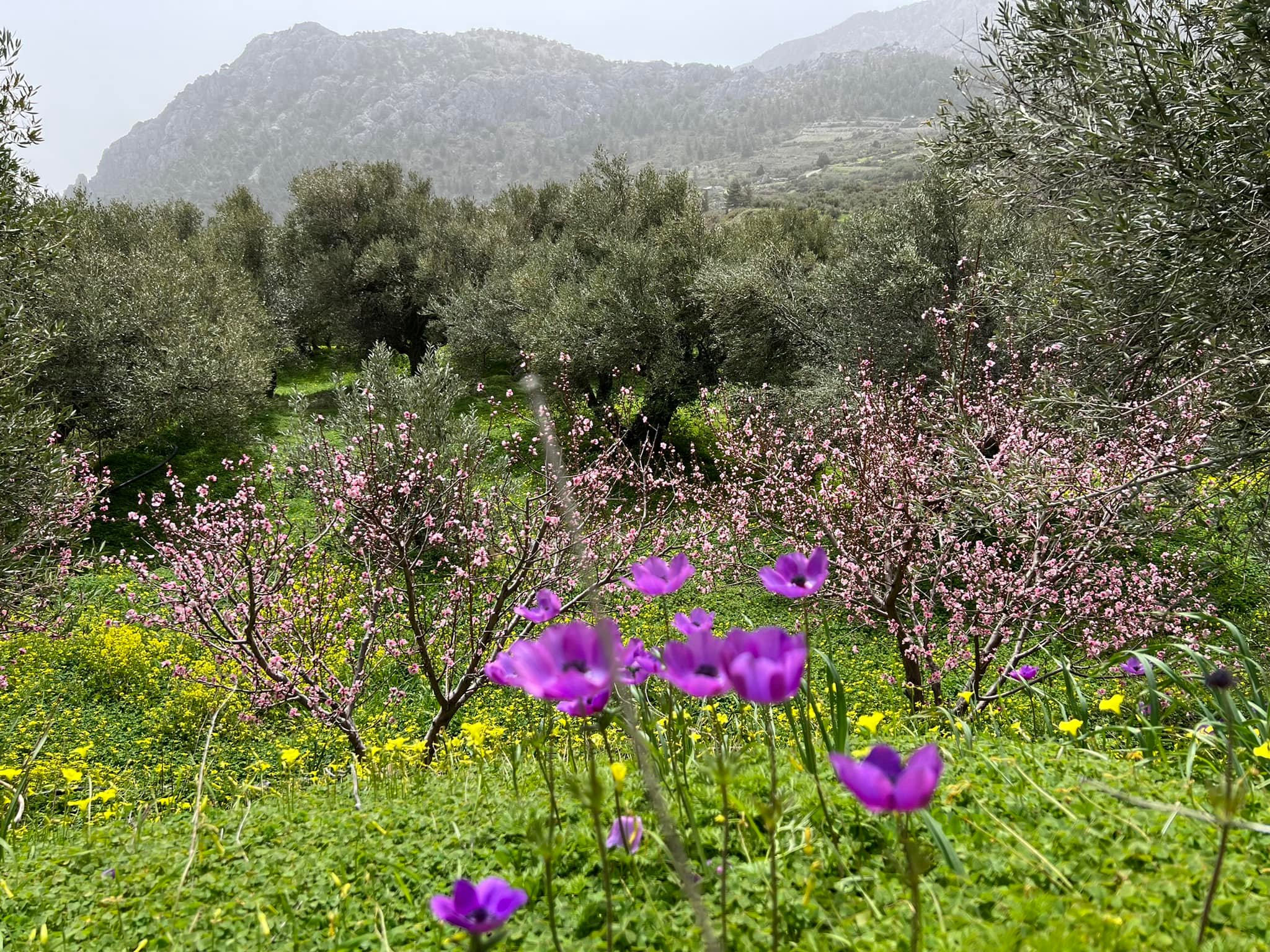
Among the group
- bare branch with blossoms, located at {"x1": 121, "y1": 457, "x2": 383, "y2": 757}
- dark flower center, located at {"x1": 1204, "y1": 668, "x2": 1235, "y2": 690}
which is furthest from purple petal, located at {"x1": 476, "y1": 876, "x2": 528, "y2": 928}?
bare branch with blossoms, located at {"x1": 121, "y1": 457, "x2": 383, "y2": 757}

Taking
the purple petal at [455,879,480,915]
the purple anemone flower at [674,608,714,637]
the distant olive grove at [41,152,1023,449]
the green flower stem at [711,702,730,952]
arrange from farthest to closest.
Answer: the distant olive grove at [41,152,1023,449] < the purple anemone flower at [674,608,714,637] < the green flower stem at [711,702,730,952] < the purple petal at [455,879,480,915]

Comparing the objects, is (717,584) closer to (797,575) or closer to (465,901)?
(797,575)

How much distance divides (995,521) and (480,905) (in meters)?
7.83

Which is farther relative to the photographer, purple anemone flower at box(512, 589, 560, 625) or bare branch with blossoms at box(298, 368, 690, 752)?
bare branch with blossoms at box(298, 368, 690, 752)

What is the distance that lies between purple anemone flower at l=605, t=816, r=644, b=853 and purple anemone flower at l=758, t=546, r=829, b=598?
68 cm

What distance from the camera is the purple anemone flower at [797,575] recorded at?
1.58 meters

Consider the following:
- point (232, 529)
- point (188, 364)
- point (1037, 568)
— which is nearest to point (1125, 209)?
point (1037, 568)

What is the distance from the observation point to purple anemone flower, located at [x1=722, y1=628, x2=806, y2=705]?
1125mm

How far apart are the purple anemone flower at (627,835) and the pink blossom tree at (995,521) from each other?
12.2 ft

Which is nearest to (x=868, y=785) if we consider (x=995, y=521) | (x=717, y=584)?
(x=995, y=521)

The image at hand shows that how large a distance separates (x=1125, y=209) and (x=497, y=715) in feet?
28.8

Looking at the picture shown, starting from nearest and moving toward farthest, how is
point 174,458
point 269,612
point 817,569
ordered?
point 817,569
point 269,612
point 174,458

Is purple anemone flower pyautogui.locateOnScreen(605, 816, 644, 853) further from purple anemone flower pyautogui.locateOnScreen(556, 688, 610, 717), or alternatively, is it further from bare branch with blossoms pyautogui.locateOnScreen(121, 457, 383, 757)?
bare branch with blossoms pyautogui.locateOnScreen(121, 457, 383, 757)

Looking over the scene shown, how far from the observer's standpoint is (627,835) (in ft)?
5.59
